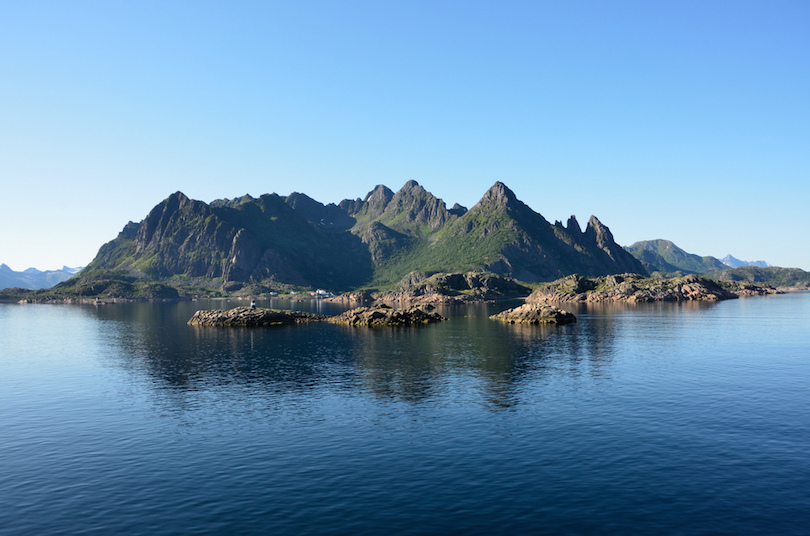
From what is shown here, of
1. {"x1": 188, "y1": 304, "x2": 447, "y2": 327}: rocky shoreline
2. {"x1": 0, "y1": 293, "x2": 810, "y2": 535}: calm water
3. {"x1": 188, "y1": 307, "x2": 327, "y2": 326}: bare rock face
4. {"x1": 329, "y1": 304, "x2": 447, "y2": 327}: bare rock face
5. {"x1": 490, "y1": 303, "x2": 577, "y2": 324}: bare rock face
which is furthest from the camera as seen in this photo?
{"x1": 188, "y1": 307, "x2": 327, "y2": 326}: bare rock face

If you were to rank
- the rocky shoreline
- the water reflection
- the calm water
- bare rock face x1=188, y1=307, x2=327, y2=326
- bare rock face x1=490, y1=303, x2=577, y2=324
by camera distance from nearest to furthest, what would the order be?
the calm water, the water reflection, bare rock face x1=490, y1=303, x2=577, y2=324, the rocky shoreline, bare rock face x1=188, y1=307, x2=327, y2=326

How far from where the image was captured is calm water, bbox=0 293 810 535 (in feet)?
104

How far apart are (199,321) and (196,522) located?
509ft

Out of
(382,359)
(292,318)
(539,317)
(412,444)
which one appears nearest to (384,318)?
(292,318)

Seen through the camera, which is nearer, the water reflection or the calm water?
the calm water

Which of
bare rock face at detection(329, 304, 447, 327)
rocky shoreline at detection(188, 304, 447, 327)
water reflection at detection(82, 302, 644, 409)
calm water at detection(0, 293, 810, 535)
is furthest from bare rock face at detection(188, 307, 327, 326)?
calm water at detection(0, 293, 810, 535)

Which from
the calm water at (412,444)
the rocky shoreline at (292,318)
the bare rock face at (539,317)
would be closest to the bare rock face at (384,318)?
the rocky shoreline at (292,318)

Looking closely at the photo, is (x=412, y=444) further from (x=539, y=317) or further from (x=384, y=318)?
(x=539, y=317)

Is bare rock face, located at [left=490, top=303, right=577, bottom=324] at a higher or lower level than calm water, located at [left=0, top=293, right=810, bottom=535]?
higher

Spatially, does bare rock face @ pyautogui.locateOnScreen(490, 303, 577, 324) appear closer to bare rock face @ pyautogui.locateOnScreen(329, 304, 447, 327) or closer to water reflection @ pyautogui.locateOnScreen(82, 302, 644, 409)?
water reflection @ pyautogui.locateOnScreen(82, 302, 644, 409)

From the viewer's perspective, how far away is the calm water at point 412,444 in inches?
1250

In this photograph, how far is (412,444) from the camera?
1777 inches

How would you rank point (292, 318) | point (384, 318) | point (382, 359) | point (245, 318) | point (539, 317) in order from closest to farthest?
1. point (382, 359)
2. point (539, 317)
3. point (384, 318)
4. point (245, 318)
5. point (292, 318)

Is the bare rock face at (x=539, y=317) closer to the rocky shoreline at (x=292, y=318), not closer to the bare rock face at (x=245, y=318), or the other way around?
the rocky shoreline at (x=292, y=318)
